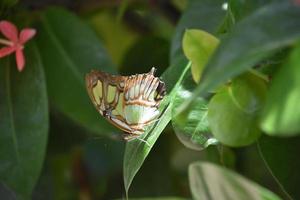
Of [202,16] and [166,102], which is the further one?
[202,16]

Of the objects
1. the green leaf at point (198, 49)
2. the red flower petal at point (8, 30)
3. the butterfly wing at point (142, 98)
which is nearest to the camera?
the green leaf at point (198, 49)

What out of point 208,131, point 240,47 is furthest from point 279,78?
point 208,131

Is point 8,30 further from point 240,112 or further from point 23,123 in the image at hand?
point 240,112

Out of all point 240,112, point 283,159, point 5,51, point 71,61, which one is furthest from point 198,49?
point 71,61

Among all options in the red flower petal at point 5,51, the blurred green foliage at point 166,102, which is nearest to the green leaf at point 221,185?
the blurred green foliage at point 166,102

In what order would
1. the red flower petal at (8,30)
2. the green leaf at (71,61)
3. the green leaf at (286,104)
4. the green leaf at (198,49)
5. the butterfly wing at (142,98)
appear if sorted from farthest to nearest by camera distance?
the green leaf at (71,61) → the red flower petal at (8,30) → the butterfly wing at (142,98) → the green leaf at (198,49) → the green leaf at (286,104)

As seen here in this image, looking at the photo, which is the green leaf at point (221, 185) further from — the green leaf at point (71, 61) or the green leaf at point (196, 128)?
the green leaf at point (71, 61)

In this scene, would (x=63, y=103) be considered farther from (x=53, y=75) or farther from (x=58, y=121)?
(x=58, y=121)
